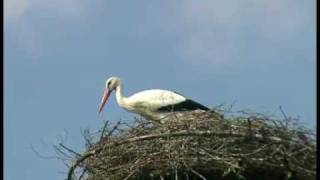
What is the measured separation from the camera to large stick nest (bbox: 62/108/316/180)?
3.57 meters

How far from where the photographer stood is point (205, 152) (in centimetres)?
385

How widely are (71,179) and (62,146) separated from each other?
0.22 m

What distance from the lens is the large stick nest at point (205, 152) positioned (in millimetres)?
3566

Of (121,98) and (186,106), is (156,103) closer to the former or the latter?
(186,106)

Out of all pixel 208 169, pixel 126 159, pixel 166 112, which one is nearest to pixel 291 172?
pixel 208 169

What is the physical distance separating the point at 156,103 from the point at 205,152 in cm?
174

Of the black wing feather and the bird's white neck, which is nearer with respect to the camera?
the black wing feather

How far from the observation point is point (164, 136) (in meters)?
4.03

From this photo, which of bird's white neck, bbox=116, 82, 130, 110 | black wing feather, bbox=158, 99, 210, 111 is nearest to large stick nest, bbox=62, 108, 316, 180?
black wing feather, bbox=158, 99, 210, 111

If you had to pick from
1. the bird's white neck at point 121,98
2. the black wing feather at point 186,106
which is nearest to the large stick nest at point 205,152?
the black wing feather at point 186,106

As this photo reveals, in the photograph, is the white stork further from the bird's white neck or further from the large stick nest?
the large stick nest

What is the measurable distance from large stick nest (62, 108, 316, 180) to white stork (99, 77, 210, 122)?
89 cm

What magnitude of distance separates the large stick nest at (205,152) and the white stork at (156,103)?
0.89m

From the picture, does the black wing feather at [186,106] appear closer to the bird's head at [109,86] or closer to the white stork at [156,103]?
the white stork at [156,103]
